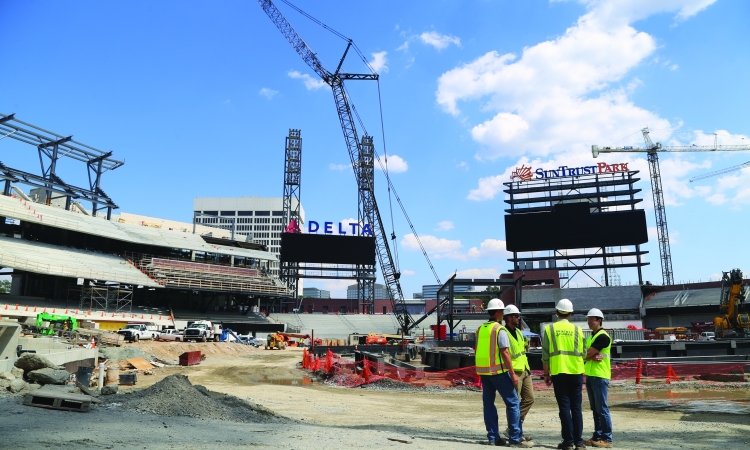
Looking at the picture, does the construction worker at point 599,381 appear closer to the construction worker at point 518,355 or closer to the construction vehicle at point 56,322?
the construction worker at point 518,355

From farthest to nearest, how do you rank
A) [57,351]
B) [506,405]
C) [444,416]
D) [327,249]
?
[327,249]
[57,351]
[444,416]
[506,405]

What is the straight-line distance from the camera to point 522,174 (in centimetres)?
9331

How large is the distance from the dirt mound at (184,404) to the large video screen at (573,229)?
71.0m

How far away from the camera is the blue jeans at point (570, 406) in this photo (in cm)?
687

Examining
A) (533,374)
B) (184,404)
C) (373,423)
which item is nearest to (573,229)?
(533,374)

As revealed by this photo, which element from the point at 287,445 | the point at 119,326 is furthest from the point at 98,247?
the point at 287,445

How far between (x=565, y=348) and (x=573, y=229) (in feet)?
239

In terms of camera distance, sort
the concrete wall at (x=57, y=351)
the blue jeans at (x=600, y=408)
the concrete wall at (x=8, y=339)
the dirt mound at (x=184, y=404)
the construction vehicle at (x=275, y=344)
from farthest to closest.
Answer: the construction vehicle at (x=275, y=344) < the concrete wall at (x=57, y=351) < the concrete wall at (x=8, y=339) < the dirt mound at (x=184, y=404) < the blue jeans at (x=600, y=408)

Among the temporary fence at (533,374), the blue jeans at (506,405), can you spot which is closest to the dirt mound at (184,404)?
the blue jeans at (506,405)

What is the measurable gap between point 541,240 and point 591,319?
2823 inches

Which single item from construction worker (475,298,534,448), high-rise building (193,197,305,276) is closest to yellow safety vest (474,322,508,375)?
construction worker (475,298,534,448)

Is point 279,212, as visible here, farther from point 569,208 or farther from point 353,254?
point 569,208

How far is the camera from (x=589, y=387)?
750cm

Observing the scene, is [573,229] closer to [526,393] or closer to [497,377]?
[526,393]
